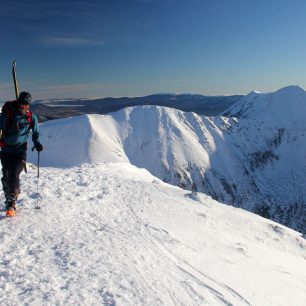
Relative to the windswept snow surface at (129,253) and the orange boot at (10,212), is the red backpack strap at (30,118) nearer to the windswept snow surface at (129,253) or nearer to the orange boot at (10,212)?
the orange boot at (10,212)

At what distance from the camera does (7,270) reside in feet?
24.8

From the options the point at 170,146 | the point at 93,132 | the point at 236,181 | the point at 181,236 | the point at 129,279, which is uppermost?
the point at 129,279

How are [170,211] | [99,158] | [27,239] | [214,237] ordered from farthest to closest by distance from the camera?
[99,158] → [170,211] → [214,237] → [27,239]

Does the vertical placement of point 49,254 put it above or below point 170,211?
above

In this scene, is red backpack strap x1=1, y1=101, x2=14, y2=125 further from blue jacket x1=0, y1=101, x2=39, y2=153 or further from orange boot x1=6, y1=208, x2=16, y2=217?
orange boot x1=6, y1=208, x2=16, y2=217

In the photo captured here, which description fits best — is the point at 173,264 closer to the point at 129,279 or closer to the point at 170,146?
the point at 129,279

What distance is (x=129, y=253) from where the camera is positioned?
9.30 metres

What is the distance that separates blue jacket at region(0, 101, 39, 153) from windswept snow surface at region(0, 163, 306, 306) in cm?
194

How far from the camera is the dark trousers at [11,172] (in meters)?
10.3

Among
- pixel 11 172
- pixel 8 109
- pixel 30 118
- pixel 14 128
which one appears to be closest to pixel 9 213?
pixel 11 172

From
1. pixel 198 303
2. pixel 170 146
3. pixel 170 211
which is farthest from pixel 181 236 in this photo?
pixel 170 146

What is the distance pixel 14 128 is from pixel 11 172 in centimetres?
123

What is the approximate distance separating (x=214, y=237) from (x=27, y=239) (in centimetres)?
696

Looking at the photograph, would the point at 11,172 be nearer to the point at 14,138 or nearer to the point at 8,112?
the point at 14,138
